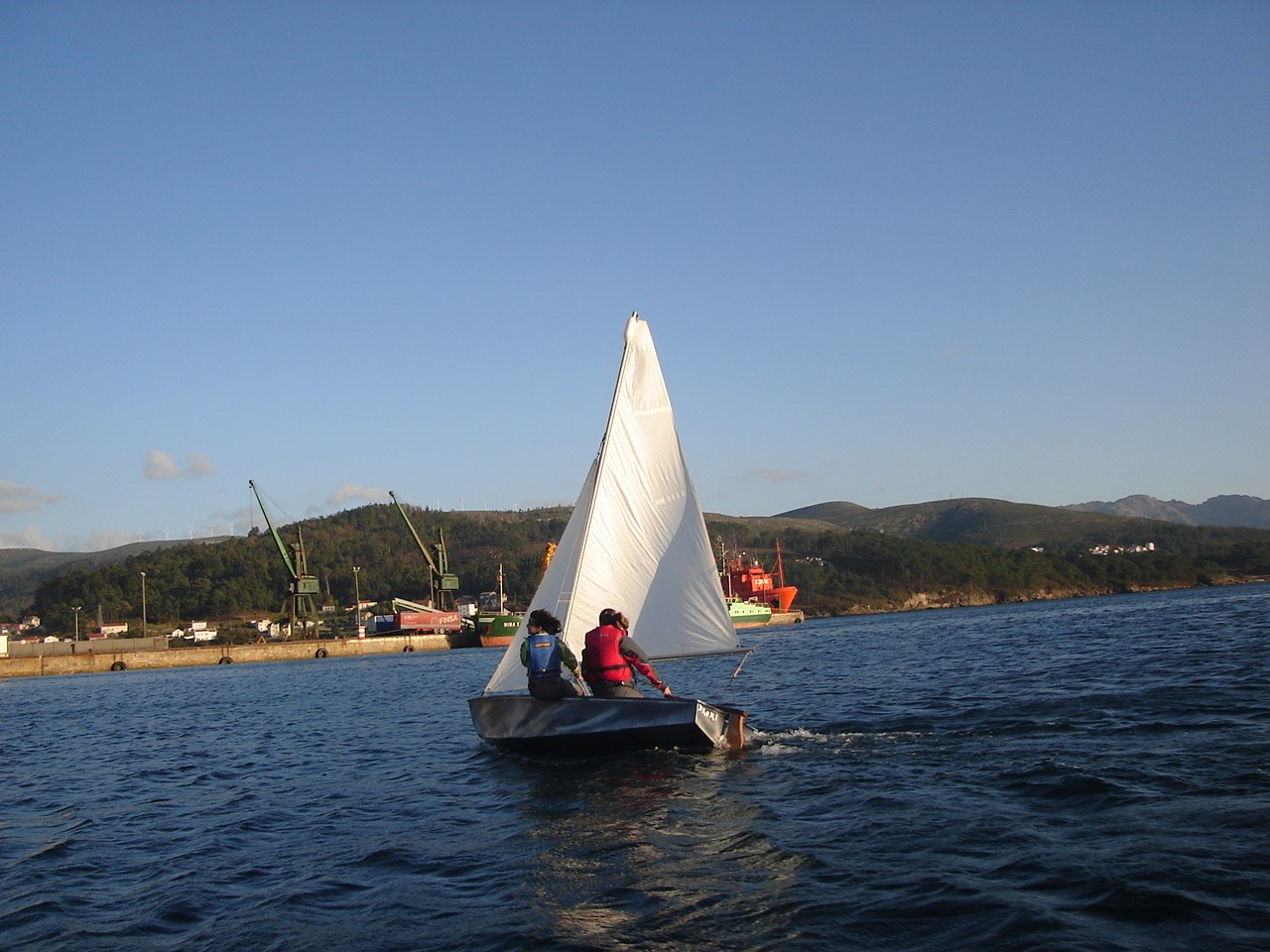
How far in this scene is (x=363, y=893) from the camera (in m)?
8.98

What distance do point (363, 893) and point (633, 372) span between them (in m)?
10.9

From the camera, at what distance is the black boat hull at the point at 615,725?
1398 centimetres

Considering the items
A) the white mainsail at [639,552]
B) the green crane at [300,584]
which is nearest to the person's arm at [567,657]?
the white mainsail at [639,552]

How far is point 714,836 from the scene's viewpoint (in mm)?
10125

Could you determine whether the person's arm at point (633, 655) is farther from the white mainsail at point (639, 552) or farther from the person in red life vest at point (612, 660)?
the white mainsail at point (639, 552)

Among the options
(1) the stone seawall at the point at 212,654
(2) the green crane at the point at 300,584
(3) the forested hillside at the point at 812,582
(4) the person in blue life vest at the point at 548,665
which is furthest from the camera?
(3) the forested hillside at the point at 812,582

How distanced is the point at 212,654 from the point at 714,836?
85.3 m

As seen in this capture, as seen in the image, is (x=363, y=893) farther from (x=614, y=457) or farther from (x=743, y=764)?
(x=614, y=457)

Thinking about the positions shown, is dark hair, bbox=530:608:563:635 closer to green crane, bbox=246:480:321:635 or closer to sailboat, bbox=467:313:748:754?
sailboat, bbox=467:313:748:754

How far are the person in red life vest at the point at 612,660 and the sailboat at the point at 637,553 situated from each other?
1626 millimetres

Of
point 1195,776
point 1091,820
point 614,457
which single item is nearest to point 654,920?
point 1091,820

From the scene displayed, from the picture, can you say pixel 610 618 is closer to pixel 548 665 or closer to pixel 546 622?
pixel 546 622

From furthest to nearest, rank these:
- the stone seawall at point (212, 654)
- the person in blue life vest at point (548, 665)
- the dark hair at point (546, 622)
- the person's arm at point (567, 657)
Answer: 1. the stone seawall at point (212, 654)
2. the dark hair at point (546, 622)
3. the person in blue life vest at point (548, 665)
4. the person's arm at point (567, 657)

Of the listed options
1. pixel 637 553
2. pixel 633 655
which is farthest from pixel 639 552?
pixel 633 655
